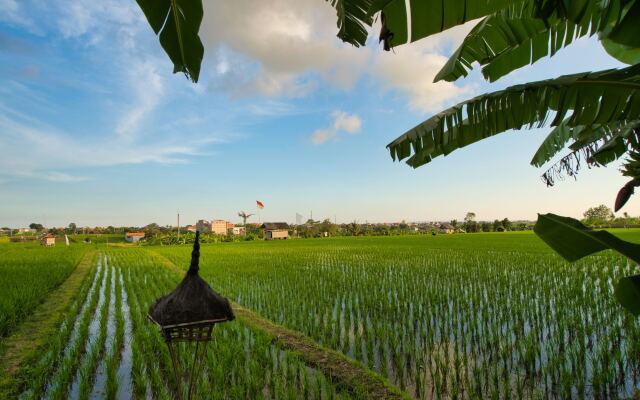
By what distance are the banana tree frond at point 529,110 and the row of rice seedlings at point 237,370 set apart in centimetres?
236

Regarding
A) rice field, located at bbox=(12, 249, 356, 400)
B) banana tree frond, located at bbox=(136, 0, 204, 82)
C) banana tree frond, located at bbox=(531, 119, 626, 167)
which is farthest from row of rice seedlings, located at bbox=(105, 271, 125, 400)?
banana tree frond, located at bbox=(531, 119, 626, 167)

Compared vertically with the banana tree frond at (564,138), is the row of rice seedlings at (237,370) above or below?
below

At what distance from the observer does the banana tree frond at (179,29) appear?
1.77 m

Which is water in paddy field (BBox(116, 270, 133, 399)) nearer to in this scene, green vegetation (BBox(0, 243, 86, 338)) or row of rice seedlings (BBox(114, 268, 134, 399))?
row of rice seedlings (BBox(114, 268, 134, 399))

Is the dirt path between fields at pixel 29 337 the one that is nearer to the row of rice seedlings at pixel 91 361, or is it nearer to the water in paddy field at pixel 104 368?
the row of rice seedlings at pixel 91 361

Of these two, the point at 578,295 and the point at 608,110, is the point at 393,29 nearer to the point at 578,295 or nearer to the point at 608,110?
the point at 608,110

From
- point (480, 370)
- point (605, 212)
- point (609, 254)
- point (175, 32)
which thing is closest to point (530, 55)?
point (175, 32)

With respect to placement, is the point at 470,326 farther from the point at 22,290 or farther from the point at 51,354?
the point at 22,290

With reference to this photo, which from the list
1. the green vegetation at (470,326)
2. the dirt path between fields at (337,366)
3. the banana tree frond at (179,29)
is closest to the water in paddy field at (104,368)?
the dirt path between fields at (337,366)

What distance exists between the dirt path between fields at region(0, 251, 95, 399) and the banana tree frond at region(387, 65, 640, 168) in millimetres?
4653

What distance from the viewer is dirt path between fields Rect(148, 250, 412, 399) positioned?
3508 mm

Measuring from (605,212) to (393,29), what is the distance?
7071cm

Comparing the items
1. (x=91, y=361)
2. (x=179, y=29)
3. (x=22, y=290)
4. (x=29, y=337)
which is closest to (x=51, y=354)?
(x=91, y=361)

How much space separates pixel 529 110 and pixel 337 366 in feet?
10.5
